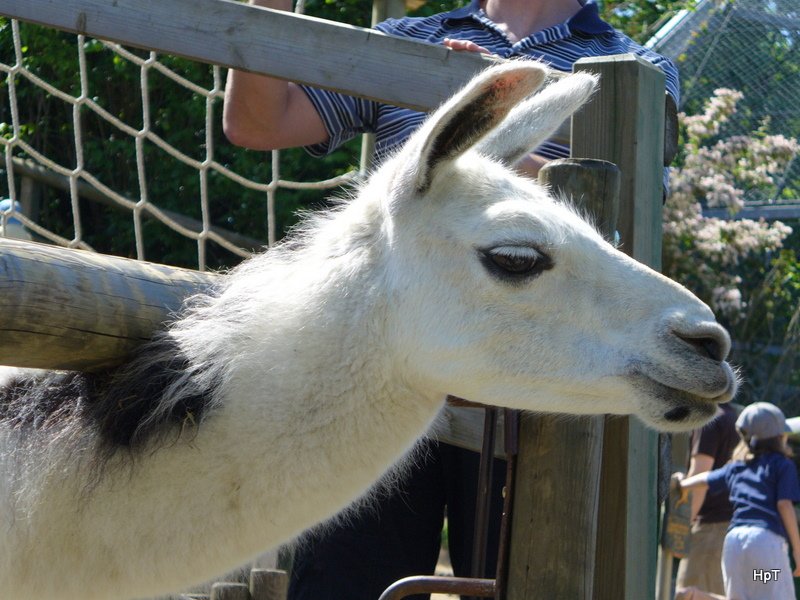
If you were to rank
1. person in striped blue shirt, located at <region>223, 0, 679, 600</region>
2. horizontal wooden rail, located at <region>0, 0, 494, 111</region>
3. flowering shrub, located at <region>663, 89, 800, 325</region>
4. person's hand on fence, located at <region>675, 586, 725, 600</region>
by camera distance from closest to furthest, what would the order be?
horizontal wooden rail, located at <region>0, 0, 494, 111</region> → person in striped blue shirt, located at <region>223, 0, 679, 600</region> → person's hand on fence, located at <region>675, 586, 725, 600</region> → flowering shrub, located at <region>663, 89, 800, 325</region>

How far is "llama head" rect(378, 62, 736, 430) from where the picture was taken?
203 centimetres

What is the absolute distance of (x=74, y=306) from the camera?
1.95m

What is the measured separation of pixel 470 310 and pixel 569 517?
0.44 metres

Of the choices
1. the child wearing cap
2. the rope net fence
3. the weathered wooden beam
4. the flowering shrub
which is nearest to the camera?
the weathered wooden beam

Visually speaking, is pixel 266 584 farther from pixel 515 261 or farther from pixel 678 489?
pixel 678 489

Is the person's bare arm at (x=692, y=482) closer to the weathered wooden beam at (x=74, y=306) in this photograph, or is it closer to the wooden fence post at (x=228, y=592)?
the wooden fence post at (x=228, y=592)

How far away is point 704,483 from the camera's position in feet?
22.9

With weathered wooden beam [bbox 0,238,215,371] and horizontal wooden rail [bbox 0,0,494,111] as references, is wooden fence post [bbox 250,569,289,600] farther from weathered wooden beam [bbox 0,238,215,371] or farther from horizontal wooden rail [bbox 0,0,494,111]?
horizontal wooden rail [bbox 0,0,494,111]

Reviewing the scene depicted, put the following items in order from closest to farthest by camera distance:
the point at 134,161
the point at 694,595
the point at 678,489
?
the point at 678,489 < the point at 694,595 < the point at 134,161

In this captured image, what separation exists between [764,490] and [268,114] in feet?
15.0

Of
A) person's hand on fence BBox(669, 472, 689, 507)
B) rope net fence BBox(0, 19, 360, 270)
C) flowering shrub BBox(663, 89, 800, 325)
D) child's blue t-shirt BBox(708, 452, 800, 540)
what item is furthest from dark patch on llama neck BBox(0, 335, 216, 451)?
flowering shrub BBox(663, 89, 800, 325)

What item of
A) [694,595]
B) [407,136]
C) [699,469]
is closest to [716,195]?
[699,469]

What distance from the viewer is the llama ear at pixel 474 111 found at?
2.03m

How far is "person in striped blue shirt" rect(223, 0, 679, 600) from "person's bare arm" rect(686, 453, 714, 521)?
15.2 feet
